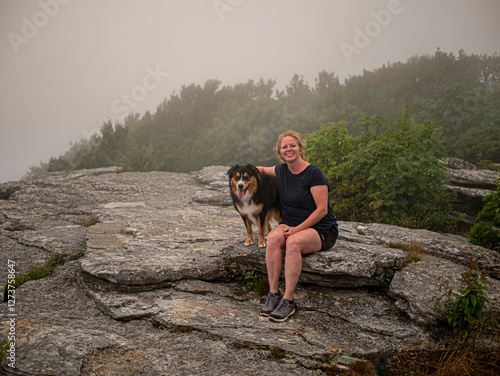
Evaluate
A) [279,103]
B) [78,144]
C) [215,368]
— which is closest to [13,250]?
[215,368]

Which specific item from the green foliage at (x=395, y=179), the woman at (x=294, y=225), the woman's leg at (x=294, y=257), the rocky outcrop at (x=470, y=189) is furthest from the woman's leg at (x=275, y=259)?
the rocky outcrop at (x=470, y=189)

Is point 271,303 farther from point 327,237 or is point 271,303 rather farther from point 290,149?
point 290,149

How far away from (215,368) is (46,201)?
9.37m

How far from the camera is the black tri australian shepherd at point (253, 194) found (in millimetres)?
5074

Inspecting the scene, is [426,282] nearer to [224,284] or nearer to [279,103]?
[224,284]

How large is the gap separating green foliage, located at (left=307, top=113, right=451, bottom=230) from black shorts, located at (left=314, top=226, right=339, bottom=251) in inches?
164

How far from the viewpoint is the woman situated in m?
4.20

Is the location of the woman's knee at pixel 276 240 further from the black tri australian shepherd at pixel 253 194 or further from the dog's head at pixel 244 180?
the dog's head at pixel 244 180

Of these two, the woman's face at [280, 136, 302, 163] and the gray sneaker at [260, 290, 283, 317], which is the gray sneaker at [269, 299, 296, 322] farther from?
the woman's face at [280, 136, 302, 163]

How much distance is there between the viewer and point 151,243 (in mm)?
6051

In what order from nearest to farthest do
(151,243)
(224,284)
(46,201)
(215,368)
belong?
1. (215,368)
2. (224,284)
3. (151,243)
4. (46,201)

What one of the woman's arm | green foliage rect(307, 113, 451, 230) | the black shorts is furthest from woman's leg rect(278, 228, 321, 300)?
green foliage rect(307, 113, 451, 230)

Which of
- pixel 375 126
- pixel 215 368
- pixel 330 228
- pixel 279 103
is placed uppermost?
pixel 279 103

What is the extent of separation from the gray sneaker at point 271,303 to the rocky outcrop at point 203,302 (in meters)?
0.11
